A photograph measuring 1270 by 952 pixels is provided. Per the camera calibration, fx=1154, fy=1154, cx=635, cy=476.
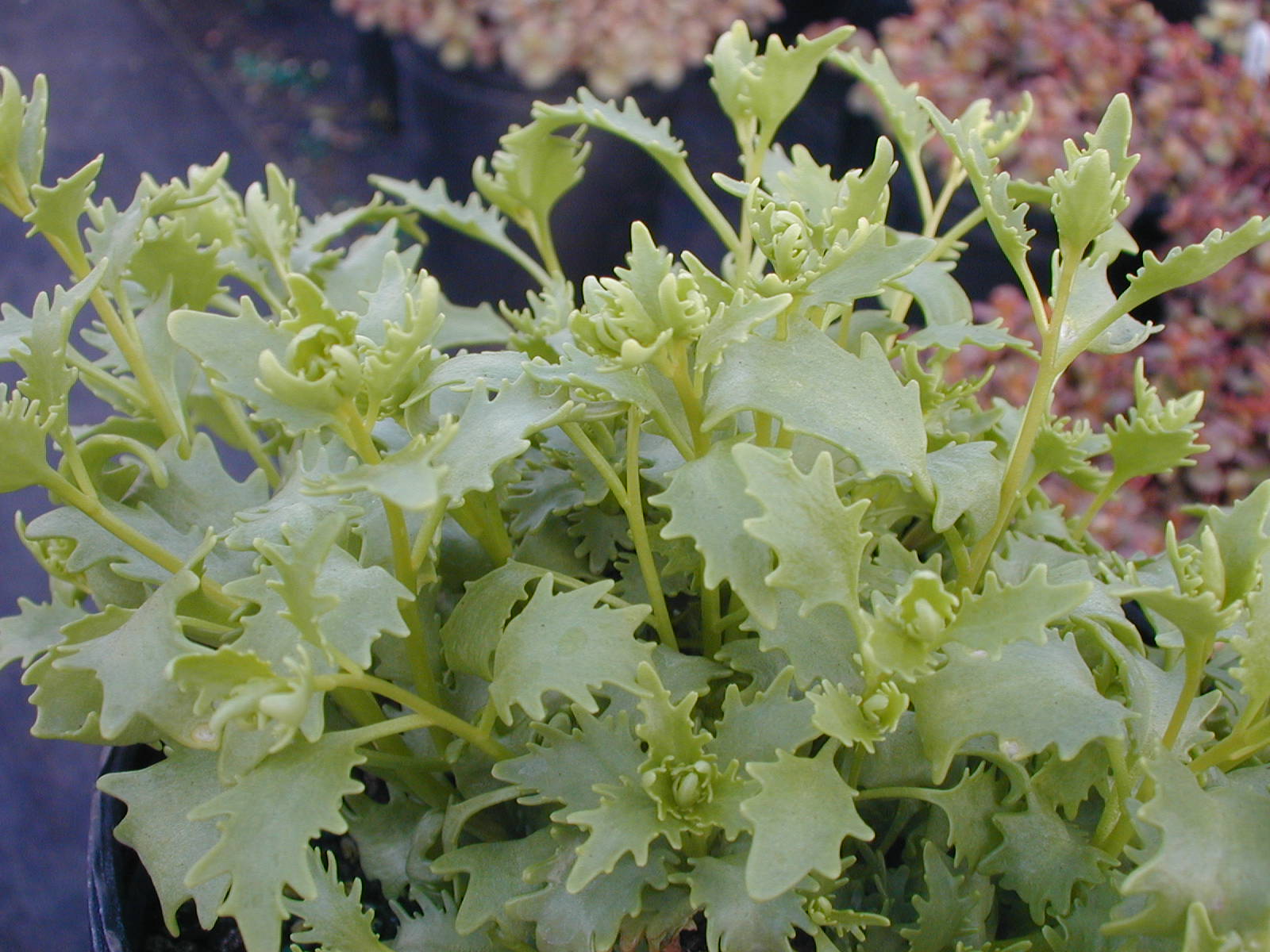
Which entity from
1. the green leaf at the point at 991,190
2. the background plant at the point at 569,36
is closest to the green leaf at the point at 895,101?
the green leaf at the point at 991,190

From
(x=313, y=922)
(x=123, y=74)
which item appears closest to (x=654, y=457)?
(x=313, y=922)

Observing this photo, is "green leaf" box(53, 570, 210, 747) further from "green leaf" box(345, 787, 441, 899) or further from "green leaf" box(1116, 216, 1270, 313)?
"green leaf" box(1116, 216, 1270, 313)

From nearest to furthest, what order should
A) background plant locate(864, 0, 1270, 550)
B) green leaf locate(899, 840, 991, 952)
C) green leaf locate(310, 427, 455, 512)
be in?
green leaf locate(310, 427, 455, 512) → green leaf locate(899, 840, 991, 952) → background plant locate(864, 0, 1270, 550)

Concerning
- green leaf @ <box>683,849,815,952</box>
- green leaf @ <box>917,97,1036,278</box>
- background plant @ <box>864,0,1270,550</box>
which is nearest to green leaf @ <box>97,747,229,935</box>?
green leaf @ <box>683,849,815,952</box>

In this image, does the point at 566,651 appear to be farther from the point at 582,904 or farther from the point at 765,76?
the point at 765,76

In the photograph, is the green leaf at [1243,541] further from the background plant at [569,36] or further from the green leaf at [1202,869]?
the background plant at [569,36]
